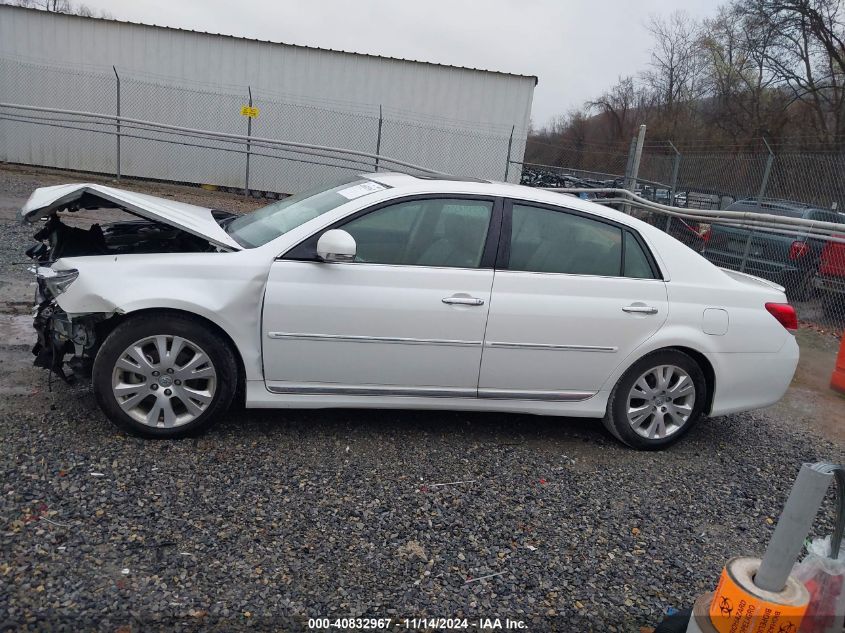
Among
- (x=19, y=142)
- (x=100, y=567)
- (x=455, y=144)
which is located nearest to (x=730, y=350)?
(x=100, y=567)

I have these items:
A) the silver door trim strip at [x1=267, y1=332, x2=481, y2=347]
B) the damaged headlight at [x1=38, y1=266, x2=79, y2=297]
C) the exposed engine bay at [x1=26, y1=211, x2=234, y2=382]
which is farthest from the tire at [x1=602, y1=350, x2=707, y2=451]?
the damaged headlight at [x1=38, y1=266, x2=79, y2=297]

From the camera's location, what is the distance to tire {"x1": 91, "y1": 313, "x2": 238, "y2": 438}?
→ 3.55m

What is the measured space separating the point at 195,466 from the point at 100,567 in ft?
2.83

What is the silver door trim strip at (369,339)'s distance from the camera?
3.70 meters

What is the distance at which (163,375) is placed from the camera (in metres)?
3.61

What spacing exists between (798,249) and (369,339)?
799 centimetres

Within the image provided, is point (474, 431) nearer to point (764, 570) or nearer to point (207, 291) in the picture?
point (207, 291)

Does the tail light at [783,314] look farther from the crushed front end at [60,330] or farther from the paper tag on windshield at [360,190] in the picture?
the crushed front end at [60,330]

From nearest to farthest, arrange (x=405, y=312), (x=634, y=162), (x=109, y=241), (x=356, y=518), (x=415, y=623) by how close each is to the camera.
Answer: (x=415, y=623) → (x=356, y=518) → (x=405, y=312) → (x=109, y=241) → (x=634, y=162)

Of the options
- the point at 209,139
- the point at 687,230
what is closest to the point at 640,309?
the point at 687,230

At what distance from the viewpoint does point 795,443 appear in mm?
4895

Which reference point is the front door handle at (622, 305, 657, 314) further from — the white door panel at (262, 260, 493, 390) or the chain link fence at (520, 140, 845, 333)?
the chain link fence at (520, 140, 845, 333)

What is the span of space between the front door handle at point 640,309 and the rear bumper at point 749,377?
496mm

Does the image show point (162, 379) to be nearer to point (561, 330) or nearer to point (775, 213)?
point (561, 330)
